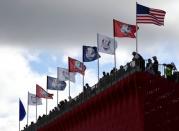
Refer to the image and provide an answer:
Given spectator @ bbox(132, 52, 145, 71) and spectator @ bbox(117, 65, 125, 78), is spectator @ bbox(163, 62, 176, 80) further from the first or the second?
spectator @ bbox(117, 65, 125, 78)

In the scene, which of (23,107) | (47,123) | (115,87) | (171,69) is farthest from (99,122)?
(23,107)

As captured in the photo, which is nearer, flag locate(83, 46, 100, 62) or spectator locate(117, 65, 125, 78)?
spectator locate(117, 65, 125, 78)

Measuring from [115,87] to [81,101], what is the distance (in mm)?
8466

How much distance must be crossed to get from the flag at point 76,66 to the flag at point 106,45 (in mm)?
7653

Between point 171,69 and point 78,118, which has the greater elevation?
point 171,69

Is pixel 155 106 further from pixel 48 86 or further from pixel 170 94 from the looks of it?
pixel 48 86

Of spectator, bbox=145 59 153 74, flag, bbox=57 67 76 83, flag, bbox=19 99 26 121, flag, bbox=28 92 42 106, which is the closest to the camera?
spectator, bbox=145 59 153 74

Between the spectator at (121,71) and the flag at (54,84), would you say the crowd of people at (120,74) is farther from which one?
the flag at (54,84)

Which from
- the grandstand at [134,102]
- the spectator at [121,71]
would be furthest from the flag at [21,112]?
the spectator at [121,71]

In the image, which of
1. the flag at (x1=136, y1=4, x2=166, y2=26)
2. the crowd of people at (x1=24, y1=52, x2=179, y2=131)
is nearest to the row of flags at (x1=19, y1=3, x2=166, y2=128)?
the flag at (x1=136, y1=4, x2=166, y2=26)

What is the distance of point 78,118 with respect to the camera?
62.9 m

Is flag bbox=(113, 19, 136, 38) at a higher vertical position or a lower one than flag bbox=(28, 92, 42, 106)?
higher

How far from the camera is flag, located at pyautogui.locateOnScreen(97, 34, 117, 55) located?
189ft

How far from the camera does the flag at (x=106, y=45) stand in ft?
189
